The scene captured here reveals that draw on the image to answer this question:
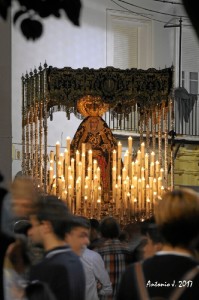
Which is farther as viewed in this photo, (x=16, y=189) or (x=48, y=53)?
(x=48, y=53)

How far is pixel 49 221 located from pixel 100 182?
13.8 m

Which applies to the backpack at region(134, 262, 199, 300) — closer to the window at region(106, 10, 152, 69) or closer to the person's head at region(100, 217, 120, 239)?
the person's head at region(100, 217, 120, 239)

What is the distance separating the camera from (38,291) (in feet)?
20.4

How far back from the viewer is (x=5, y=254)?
6680mm

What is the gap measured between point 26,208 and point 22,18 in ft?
5.26

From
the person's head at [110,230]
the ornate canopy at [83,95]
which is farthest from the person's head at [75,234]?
the ornate canopy at [83,95]

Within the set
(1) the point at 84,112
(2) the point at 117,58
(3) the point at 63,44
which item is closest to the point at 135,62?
(2) the point at 117,58

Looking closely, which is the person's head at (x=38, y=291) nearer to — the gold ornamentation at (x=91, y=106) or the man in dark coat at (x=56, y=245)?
the man in dark coat at (x=56, y=245)

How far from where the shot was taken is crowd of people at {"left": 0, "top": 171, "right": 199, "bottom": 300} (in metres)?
5.63

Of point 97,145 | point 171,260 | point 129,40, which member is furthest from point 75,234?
point 129,40

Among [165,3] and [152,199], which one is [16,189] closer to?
[152,199]

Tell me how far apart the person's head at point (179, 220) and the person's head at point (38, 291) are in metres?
0.85

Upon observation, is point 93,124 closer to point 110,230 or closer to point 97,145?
point 97,145

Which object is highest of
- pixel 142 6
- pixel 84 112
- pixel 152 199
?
pixel 142 6
